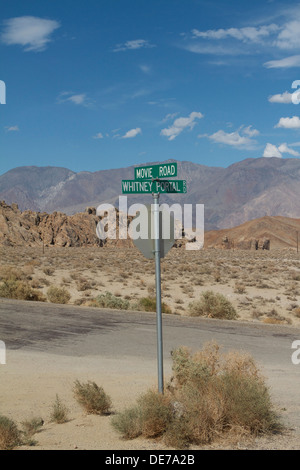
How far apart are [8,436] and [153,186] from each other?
12.7 ft

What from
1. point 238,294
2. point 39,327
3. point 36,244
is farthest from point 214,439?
point 36,244

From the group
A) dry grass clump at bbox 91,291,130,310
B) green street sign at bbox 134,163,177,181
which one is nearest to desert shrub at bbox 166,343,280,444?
green street sign at bbox 134,163,177,181

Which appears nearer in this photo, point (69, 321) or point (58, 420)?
point (58, 420)

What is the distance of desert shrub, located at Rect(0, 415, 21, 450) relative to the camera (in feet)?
20.9

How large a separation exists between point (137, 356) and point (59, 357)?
1992 mm

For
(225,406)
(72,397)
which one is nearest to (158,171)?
(225,406)

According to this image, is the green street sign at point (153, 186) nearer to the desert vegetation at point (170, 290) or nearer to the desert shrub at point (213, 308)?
the desert shrub at point (213, 308)

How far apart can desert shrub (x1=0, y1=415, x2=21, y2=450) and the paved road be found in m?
5.05

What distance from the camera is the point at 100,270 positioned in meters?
44.3

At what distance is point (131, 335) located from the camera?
54.2ft

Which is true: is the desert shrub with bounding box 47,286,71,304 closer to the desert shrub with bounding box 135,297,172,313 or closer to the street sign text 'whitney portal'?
the desert shrub with bounding box 135,297,172,313

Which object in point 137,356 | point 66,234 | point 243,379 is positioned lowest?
point 137,356

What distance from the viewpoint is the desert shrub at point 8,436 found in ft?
20.9
